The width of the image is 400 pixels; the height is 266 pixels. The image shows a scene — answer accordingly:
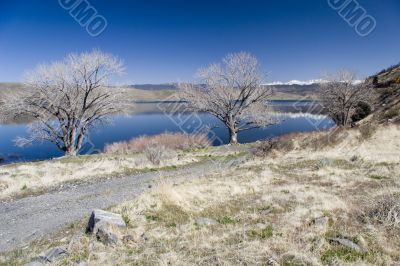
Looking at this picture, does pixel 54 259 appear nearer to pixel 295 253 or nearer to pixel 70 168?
pixel 295 253

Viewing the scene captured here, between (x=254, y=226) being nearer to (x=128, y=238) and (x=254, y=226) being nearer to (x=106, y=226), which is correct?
(x=128, y=238)

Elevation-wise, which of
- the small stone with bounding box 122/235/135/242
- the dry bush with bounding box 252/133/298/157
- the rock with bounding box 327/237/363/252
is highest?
the rock with bounding box 327/237/363/252

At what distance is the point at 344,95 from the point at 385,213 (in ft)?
127

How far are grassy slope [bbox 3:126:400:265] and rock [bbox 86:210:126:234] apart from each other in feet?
0.87

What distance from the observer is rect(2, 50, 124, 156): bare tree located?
27156mm

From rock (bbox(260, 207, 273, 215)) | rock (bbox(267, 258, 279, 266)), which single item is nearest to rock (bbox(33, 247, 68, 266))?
rock (bbox(267, 258, 279, 266))

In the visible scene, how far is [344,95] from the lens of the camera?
42.6 m

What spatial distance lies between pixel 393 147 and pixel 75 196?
18745 mm

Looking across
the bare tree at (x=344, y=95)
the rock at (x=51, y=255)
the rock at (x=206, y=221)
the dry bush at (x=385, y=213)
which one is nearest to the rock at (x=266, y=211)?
the rock at (x=206, y=221)

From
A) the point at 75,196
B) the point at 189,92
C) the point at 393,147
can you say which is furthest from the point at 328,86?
the point at 75,196

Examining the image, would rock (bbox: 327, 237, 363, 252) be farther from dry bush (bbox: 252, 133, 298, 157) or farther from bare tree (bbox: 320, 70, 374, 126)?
bare tree (bbox: 320, 70, 374, 126)

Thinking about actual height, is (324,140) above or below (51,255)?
above

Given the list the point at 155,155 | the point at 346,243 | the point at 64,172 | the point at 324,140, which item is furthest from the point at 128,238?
the point at 324,140

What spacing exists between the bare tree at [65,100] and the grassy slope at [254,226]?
18.5m
